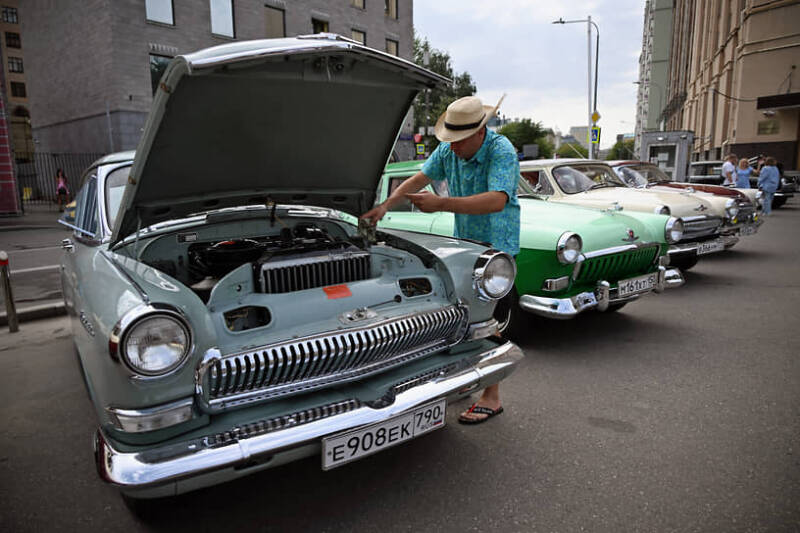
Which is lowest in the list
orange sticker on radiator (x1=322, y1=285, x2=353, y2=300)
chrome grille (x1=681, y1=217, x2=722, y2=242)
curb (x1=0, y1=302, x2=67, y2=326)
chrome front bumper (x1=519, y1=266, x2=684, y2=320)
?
curb (x1=0, y1=302, x2=67, y2=326)

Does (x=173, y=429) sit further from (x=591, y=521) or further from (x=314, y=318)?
(x=591, y=521)

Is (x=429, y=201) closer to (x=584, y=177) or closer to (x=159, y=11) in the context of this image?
(x=584, y=177)

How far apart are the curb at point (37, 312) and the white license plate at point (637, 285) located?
533 centimetres

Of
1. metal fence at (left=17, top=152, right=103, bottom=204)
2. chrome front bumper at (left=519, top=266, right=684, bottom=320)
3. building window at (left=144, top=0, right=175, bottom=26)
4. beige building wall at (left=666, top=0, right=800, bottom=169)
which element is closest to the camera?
chrome front bumper at (left=519, top=266, right=684, bottom=320)

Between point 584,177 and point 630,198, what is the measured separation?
62 centimetres

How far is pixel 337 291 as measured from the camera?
2221mm

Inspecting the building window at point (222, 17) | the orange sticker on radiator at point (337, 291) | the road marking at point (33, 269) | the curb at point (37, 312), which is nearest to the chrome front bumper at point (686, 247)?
the orange sticker on radiator at point (337, 291)

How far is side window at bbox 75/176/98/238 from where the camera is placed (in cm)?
293

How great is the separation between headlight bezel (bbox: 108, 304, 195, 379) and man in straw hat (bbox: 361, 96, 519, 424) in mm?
1246

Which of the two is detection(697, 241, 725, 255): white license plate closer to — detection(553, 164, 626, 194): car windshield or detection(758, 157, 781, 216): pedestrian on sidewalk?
detection(553, 164, 626, 194): car windshield

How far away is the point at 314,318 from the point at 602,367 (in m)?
2.46

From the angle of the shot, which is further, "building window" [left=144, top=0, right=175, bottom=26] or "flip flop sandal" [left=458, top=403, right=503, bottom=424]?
"building window" [left=144, top=0, right=175, bottom=26]

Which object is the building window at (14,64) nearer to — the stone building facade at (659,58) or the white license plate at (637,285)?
the white license plate at (637,285)

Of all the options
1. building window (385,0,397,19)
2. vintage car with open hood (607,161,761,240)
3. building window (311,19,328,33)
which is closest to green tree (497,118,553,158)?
building window (385,0,397,19)
